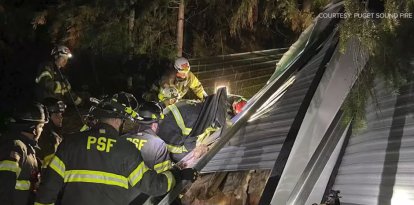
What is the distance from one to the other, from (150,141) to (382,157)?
2.61m

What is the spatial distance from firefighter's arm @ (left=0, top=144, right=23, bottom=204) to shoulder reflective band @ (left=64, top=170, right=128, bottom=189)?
77 centimetres

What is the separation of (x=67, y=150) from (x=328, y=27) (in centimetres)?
253

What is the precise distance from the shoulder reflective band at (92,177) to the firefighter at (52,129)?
2786 mm

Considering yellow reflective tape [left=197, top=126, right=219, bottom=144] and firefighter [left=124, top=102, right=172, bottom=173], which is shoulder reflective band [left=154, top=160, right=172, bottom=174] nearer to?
firefighter [left=124, top=102, right=172, bottom=173]

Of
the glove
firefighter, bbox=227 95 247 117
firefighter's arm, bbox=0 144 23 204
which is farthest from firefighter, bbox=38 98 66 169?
the glove

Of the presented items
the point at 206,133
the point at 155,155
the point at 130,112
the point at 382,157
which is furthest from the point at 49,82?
the point at 382,157

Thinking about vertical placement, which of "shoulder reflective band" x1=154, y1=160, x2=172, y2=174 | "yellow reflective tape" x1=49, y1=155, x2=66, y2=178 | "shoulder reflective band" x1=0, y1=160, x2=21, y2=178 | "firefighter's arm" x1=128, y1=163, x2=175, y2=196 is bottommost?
"shoulder reflective band" x1=154, y1=160, x2=172, y2=174

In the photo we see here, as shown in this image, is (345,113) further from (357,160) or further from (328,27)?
(328,27)

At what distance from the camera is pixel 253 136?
432 centimetres

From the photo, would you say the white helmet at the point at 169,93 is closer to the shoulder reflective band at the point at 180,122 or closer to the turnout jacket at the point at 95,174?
the shoulder reflective band at the point at 180,122

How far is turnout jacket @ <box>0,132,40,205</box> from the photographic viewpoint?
13.7 feet

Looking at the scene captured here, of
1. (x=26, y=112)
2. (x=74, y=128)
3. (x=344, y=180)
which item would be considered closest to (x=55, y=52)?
(x=74, y=128)

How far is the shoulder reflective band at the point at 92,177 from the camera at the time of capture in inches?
147

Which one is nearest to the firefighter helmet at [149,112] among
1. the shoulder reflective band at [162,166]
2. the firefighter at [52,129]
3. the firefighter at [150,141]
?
the firefighter at [150,141]
